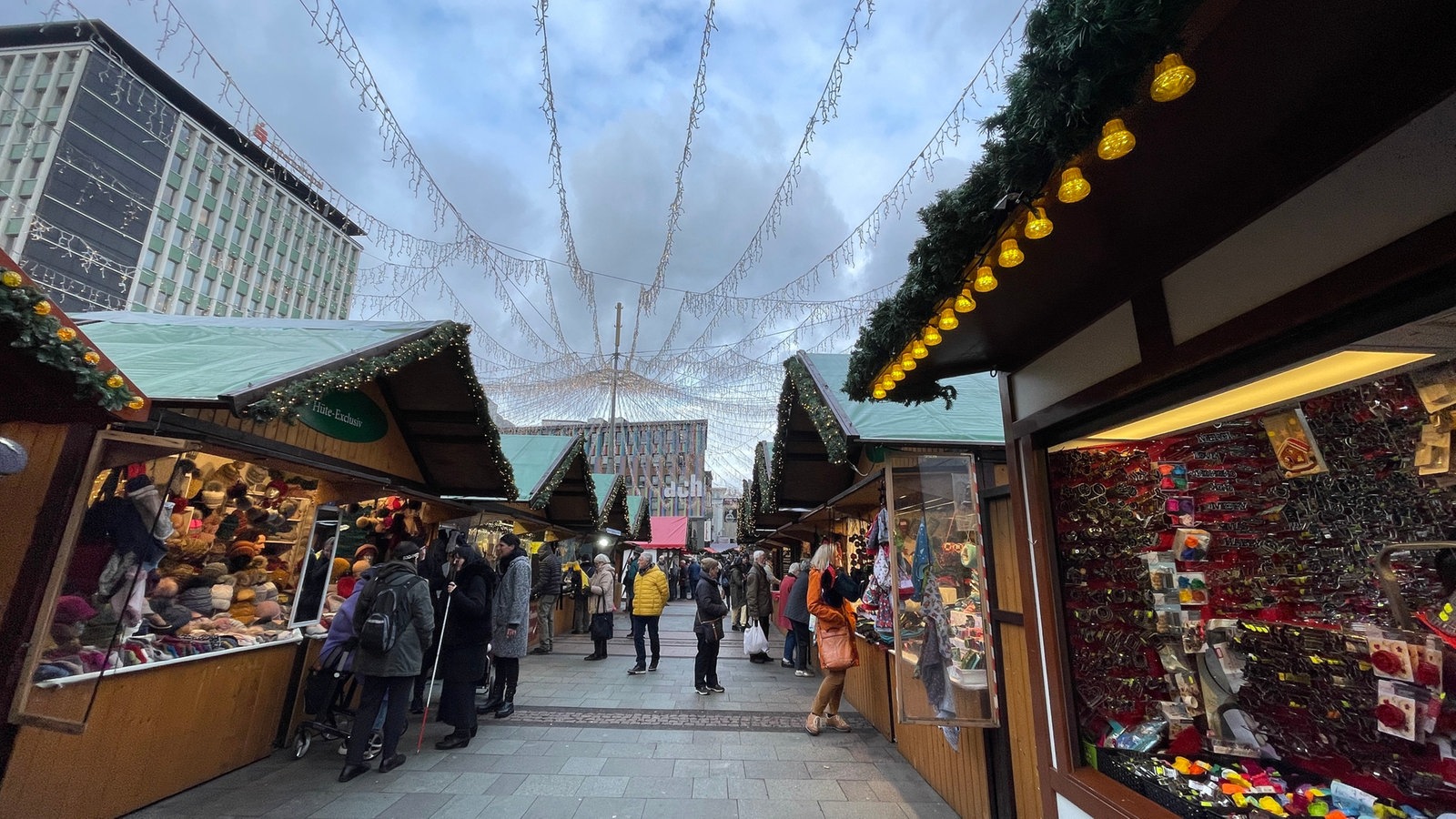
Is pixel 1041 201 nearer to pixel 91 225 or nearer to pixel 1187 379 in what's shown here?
pixel 1187 379

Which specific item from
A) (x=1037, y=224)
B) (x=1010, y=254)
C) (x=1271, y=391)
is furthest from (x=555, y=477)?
(x=1271, y=391)

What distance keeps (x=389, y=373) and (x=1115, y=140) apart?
→ 4.80 m

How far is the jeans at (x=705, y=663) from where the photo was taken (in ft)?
22.0

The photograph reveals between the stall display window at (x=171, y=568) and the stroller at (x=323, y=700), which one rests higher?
the stall display window at (x=171, y=568)

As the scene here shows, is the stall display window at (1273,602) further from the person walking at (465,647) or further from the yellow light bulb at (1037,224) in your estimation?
the person walking at (465,647)

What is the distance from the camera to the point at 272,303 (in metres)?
42.8

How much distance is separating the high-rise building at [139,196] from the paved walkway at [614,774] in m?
4.08

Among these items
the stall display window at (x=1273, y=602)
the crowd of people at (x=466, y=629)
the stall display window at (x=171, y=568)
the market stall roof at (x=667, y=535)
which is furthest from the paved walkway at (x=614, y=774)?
the market stall roof at (x=667, y=535)

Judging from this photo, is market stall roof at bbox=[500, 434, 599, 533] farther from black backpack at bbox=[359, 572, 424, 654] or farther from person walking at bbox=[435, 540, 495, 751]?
black backpack at bbox=[359, 572, 424, 654]

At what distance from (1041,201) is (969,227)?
0.70ft

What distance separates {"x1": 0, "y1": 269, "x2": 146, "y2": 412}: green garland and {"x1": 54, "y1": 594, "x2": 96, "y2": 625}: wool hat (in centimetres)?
123

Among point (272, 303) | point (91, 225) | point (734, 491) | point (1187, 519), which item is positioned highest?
point (272, 303)

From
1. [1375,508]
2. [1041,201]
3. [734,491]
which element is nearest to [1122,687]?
[1375,508]

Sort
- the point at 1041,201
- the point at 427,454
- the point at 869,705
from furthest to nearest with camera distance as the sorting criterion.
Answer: the point at 427,454 → the point at 869,705 → the point at 1041,201
